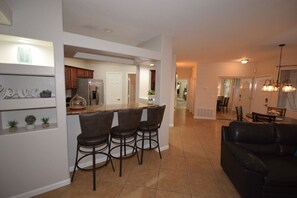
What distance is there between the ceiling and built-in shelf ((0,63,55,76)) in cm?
105

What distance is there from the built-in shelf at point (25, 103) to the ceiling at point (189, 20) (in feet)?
4.80

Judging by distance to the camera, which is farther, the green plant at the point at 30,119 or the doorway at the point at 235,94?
the doorway at the point at 235,94

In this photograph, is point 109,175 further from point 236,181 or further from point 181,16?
point 181,16

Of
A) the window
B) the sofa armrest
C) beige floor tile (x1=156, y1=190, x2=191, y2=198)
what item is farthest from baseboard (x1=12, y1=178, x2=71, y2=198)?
the window

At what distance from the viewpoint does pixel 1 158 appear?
1.63 meters

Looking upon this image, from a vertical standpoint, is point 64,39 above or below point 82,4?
below

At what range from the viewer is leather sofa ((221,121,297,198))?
1.66 metres

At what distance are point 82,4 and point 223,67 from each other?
6524mm

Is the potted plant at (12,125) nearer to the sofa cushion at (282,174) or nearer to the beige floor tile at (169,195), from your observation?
the beige floor tile at (169,195)

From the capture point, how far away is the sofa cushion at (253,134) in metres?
2.31

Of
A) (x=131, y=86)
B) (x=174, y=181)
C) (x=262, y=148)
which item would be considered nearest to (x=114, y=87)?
(x=131, y=86)

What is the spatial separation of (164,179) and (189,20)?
109 inches

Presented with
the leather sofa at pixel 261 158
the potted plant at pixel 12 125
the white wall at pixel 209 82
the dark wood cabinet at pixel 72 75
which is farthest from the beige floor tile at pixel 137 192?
the white wall at pixel 209 82

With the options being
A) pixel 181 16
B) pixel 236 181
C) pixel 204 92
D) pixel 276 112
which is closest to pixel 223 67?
pixel 204 92
